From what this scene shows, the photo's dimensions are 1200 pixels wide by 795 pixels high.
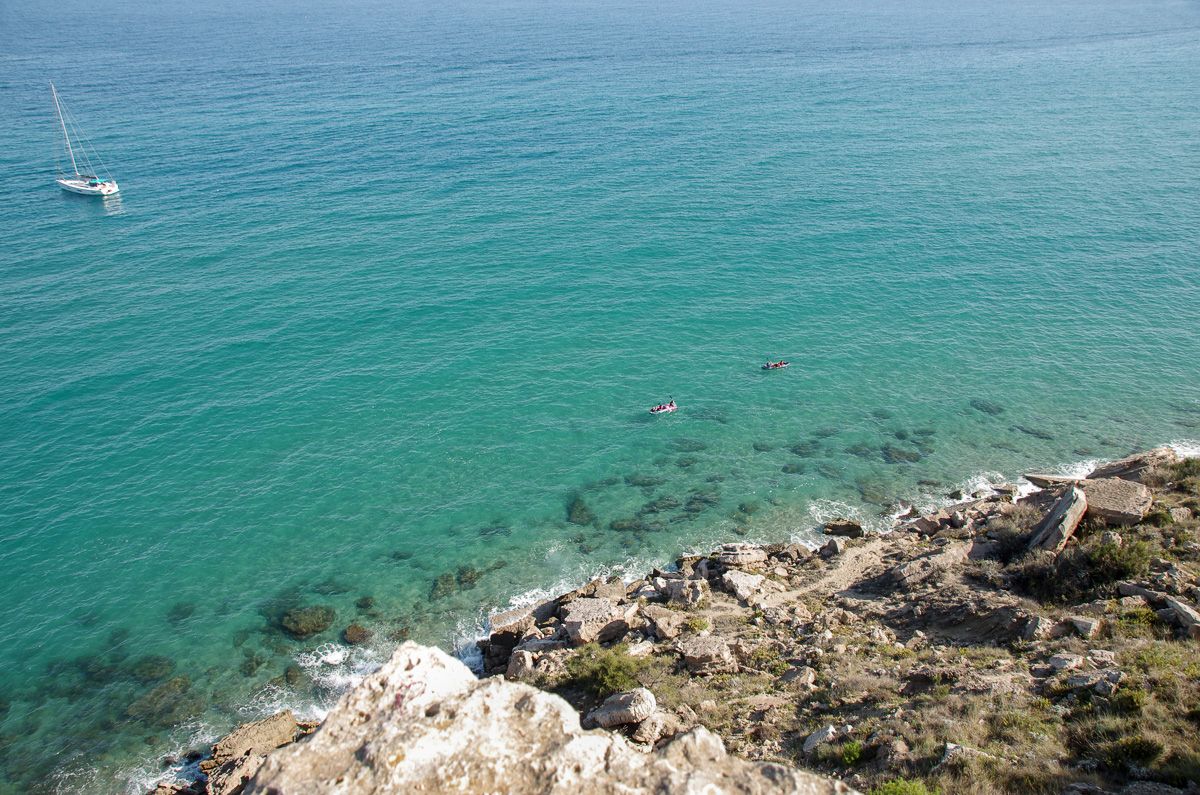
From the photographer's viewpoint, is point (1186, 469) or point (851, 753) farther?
point (1186, 469)

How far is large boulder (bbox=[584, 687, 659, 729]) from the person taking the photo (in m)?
25.6

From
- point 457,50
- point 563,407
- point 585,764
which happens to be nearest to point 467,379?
point 563,407

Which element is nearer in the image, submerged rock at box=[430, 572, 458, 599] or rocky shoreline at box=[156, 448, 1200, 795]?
rocky shoreline at box=[156, 448, 1200, 795]

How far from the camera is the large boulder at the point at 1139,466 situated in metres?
41.2

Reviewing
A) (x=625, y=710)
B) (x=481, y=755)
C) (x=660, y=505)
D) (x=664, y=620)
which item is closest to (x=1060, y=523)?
(x=664, y=620)

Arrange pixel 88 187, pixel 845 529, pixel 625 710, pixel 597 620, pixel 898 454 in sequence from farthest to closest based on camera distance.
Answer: pixel 88 187, pixel 898 454, pixel 845 529, pixel 597 620, pixel 625 710

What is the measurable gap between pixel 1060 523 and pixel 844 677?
14.7m

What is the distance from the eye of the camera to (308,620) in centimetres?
4294

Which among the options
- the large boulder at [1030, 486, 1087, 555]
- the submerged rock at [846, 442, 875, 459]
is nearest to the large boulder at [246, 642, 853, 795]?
the large boulder at [1030, 486, 1087, 555]

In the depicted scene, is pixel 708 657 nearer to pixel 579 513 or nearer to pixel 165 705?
pixel 579 513

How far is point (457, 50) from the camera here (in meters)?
200

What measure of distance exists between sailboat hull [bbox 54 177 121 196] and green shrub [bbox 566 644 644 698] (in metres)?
98.8

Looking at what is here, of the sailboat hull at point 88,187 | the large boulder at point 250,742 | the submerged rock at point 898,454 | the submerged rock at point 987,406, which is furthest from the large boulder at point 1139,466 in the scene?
the sailboat hull at point 88,187

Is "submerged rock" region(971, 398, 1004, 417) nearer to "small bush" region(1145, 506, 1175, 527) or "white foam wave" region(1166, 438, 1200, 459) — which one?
"white foam wave" region(1166, 438, 1200, 459)
